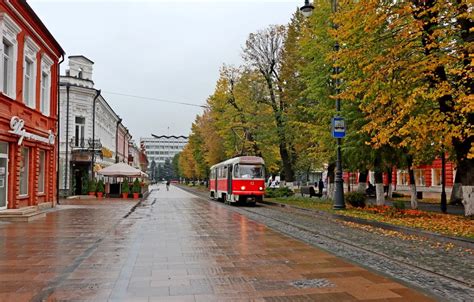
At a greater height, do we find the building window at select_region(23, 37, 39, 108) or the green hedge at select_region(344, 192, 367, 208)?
the building window at select_region(23, 37, 39, 108)

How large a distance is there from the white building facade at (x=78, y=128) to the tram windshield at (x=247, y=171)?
16424 mm

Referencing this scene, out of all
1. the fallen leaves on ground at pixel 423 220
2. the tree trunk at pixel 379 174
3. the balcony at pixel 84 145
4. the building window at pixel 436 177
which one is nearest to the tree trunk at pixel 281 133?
the tree trunk at pixel 379 174

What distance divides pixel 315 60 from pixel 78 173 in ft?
89.0

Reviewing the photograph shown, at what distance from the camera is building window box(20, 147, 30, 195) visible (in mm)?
20281

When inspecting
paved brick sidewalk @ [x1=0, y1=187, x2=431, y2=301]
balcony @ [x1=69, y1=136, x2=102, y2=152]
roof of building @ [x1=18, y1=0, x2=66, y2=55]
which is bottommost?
paved brick sidewalk @ [x1=0, y1=187, x2=431, y2=301]

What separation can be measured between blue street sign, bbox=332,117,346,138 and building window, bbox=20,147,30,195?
14221 mm

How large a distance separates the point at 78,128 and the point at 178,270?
3620cm

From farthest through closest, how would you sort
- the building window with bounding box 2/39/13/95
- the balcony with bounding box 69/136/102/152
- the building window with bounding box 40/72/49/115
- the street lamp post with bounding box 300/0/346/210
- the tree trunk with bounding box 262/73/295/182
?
the balcony with bounding box 69/136/102/152 → the tree trunk with bounding box 262/73/295/182 → the building window with bounding box 40/72/49/115 → the street lamp post with bounding box 300/0/346/210 → the building window with bounding box 2/39/13/95

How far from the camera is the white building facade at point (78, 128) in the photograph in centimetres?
3947

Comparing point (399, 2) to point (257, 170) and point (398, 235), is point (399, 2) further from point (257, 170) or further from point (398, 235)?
point (257, 170)

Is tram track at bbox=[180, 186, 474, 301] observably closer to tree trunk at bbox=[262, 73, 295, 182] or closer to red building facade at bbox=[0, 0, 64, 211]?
red building facade at bbox=[0, 0, 64, 211]

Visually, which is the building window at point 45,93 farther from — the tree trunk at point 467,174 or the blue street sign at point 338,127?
the tree trunk at point 467,174

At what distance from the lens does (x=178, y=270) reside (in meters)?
8.32

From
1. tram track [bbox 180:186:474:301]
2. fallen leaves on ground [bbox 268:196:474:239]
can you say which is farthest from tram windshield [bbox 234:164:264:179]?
tram track [bbox 180:186:474:301]
